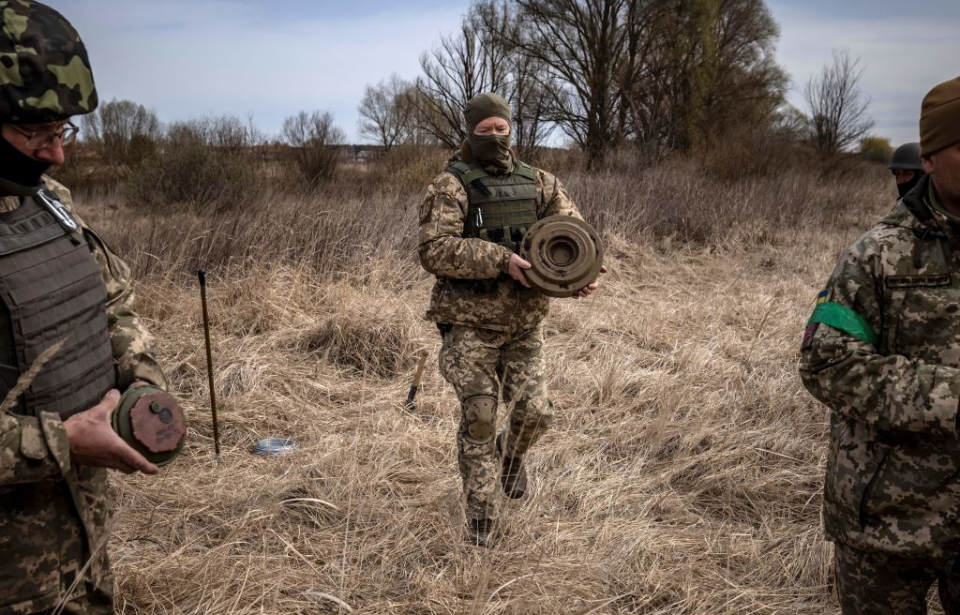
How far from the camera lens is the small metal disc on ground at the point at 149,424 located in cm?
148

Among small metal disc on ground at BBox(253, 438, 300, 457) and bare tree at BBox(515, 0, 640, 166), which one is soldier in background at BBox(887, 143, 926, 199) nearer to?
small metal disc on ground at BBox(253, 438, 300, 457)

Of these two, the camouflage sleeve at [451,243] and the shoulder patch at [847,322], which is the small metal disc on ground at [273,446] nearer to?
the camouflage sleeve at [451,243]

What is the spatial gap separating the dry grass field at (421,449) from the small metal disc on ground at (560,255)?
99 centimetres

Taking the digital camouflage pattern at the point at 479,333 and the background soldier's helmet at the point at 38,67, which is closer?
the background soldier's helmet at the point at 38,67

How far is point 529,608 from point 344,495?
135 cm

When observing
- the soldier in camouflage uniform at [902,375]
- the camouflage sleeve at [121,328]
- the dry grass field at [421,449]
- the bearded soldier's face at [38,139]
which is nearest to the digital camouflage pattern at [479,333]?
the dry grass field at [421,449]

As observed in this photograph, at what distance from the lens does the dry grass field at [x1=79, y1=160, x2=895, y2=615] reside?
276 cm

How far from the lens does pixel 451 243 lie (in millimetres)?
3021

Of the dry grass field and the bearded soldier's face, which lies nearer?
the bearded soldier's face

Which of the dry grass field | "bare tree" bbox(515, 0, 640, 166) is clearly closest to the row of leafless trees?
"bare tree" bbox(515, 0, 640, 166)

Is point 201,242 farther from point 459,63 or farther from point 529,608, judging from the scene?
point 459,63

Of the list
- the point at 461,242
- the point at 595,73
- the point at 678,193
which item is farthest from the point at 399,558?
the point at 595,73

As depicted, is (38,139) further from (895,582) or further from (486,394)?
(895,582)

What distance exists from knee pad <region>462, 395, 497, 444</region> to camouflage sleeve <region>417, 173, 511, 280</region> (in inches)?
20.6
